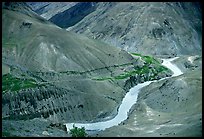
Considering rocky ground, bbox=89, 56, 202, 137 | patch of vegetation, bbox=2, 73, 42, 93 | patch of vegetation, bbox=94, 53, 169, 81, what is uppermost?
patch of vegetation, bbox=94, 53, 169, 81

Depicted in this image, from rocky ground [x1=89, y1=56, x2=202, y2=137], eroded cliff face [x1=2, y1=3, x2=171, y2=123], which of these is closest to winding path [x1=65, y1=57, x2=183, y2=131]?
eroded cliff face [x1=2, y1=3, x2=171, y2=123]

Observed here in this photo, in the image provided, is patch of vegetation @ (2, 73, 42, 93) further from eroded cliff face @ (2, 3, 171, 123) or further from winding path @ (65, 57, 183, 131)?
winding path @ (65, 57, 183, 131)

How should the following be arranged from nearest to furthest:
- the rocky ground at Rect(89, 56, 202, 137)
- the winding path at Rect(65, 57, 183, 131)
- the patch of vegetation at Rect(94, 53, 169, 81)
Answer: the rocky ground at Rect(89, 56, 202, 137)
the winding path at Rect(65, 57, 183, 131)
the patch of vegetation at Rect(94, 53, 169, 81)

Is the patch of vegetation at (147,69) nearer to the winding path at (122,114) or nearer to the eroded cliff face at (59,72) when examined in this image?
the eroded cliff face at (59,72)

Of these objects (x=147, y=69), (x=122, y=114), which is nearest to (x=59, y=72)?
(x=122, y=114)

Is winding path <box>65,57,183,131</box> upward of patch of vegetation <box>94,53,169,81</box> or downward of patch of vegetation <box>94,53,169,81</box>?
downward

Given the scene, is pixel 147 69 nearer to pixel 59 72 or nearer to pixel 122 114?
pixel 59 72

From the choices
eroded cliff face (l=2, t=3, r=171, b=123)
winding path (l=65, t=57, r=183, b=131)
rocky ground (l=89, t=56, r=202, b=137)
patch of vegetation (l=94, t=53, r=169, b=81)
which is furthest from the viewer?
patch of vegetation (l=94, t=53, r=169, b=81)

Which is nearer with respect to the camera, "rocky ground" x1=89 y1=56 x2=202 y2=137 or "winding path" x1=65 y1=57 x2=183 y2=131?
"rocky ground" x1=89 y1=56 x2=202 y2=137

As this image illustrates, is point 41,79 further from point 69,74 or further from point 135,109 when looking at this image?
point 135,109
